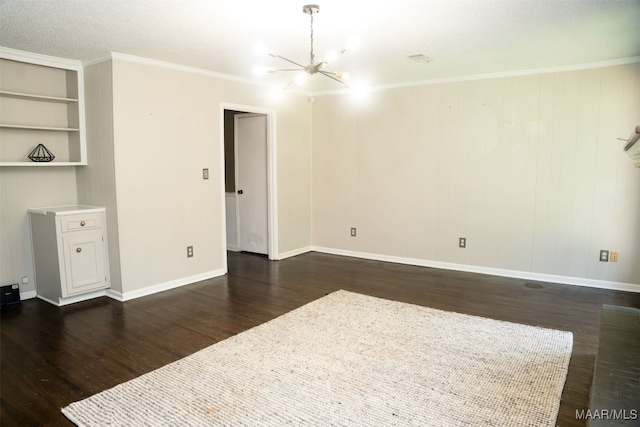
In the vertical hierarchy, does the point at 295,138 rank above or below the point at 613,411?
above

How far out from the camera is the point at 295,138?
6.23 metres

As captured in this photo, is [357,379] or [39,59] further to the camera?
[39,59]

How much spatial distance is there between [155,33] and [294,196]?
3271mm

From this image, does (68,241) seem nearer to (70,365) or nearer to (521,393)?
(70,365)

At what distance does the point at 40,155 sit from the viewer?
429 cm

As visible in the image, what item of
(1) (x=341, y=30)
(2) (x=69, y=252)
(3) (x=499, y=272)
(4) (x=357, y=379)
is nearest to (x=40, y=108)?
(2) (x=69, y=252)

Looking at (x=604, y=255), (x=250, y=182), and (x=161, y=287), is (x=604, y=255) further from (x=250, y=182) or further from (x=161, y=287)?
(x=161, y=287)

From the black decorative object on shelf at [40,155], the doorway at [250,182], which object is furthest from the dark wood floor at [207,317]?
the black decorative object on shelf at [40,155]

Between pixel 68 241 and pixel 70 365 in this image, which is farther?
pixel 68 241

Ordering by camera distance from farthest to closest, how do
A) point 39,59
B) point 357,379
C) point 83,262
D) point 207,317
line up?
point 83,262 → point 39,59 → point 207,317 → point 357,379

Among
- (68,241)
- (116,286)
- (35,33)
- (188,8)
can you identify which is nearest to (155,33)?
(188,8)

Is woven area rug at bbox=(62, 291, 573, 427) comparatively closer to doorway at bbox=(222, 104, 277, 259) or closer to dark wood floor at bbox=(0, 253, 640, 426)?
dark wood floor at bbox=(0, 253, 640, 426)

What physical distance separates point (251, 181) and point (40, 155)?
8.97 feet

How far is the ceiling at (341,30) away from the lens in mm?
2832
